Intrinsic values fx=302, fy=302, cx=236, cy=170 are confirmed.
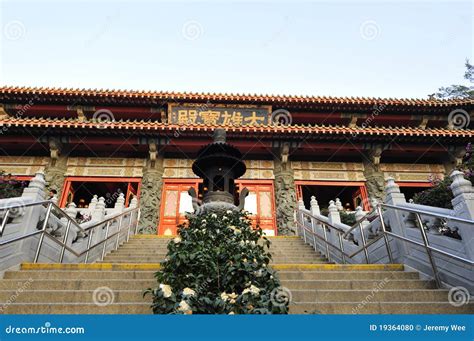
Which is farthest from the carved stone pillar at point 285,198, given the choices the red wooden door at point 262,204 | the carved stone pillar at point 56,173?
the carved stone pillar at point 56,173

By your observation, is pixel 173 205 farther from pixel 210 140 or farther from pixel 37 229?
pixel 37 229

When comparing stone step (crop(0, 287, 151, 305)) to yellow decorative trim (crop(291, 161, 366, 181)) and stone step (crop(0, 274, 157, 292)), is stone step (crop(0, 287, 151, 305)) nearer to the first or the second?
stone step (crop(0, 274, 157, 292))

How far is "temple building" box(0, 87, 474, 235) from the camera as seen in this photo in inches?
412

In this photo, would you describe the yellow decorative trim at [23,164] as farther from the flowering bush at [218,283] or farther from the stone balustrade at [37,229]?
the flowering bush at [218,283]

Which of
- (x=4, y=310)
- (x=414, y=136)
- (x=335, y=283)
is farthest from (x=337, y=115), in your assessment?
(x=4, y=310)

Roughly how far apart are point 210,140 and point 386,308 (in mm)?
8872

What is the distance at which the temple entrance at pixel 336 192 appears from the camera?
11.4 m

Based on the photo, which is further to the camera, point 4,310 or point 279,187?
point 279,187

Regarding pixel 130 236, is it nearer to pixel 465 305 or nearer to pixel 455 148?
pixel 465 305

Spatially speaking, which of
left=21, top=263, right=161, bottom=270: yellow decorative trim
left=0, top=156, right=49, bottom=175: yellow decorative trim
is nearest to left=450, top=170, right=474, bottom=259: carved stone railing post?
left=21, top=263, right=161, bottom=270: yellow decorative trim

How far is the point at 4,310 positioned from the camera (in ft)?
10.1

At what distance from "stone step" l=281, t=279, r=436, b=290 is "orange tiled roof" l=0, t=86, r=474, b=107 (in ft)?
31.9

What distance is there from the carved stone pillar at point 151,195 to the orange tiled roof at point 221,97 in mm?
2786

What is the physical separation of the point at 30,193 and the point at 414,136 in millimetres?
11285
